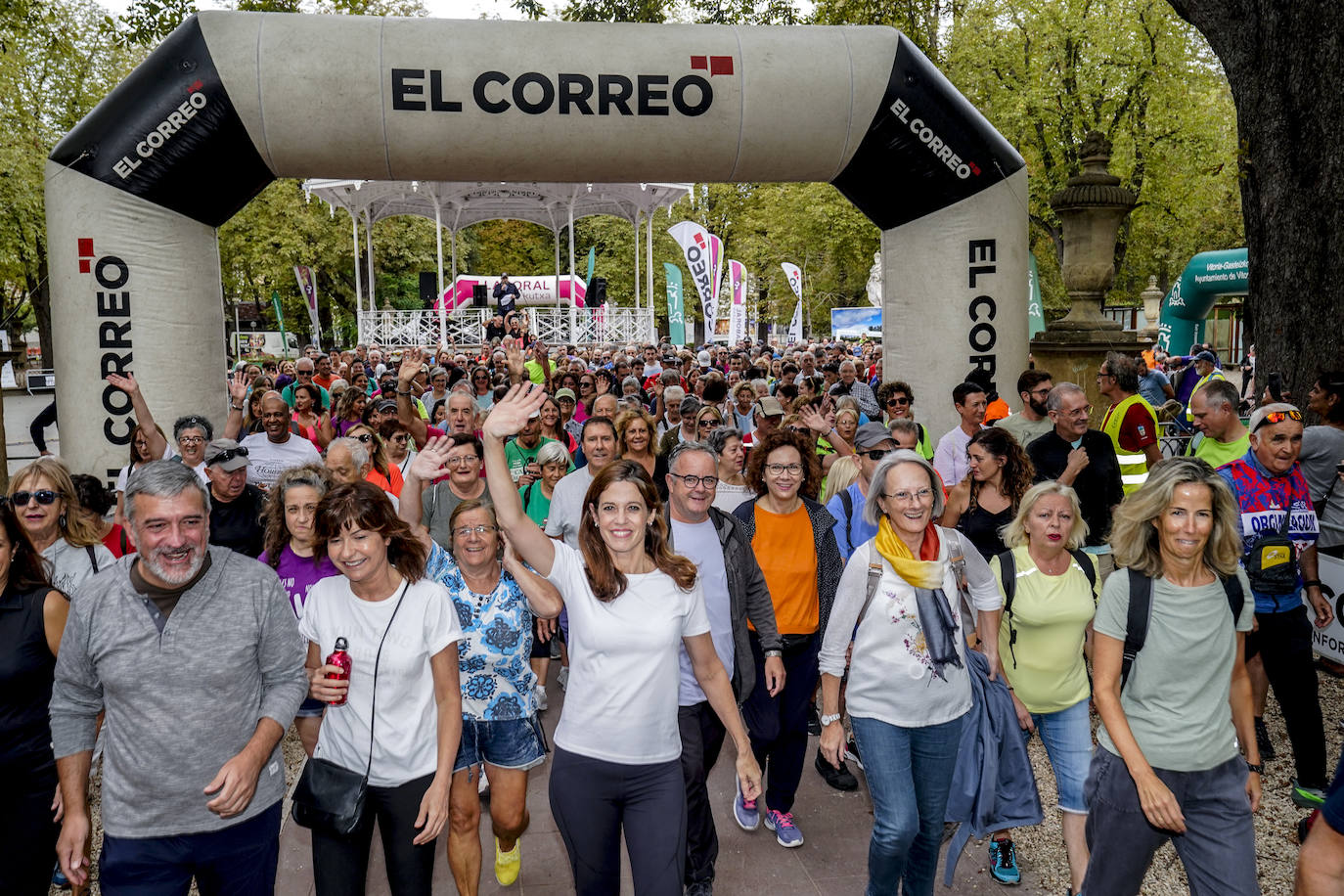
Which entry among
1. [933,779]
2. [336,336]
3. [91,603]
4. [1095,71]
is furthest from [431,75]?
[336,336]

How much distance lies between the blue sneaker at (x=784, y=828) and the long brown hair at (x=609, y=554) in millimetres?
1836

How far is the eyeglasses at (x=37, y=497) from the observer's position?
4301 millimetres

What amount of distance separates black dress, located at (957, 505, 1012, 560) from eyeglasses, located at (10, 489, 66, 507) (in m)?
4.32

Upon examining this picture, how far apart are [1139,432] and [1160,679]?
3566 millimetres

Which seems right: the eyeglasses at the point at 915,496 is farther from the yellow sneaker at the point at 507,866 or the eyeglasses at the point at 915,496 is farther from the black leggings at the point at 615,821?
the yellow sneaker at the point at 507,866

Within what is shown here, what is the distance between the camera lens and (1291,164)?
7.11 meters

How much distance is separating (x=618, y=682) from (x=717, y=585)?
107cm

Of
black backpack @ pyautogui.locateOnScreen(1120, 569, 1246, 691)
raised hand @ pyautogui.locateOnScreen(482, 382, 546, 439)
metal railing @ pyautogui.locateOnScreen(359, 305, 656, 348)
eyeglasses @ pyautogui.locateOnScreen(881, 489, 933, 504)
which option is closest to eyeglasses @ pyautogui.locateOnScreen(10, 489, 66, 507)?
raised hand @ pyautogui.locateOnScreen(482, 382, 546, 439)

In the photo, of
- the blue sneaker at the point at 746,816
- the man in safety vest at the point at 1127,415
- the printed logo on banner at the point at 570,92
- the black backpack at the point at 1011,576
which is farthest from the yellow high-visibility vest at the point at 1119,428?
the printed logo on banner at the point at 570,92

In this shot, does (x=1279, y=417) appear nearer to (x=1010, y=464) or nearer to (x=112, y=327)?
(x=1010, y=464)

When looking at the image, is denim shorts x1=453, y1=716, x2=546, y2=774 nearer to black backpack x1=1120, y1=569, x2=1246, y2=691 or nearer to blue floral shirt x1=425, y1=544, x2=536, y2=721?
blue floral shirt x1=425, y1=544, x2=536, y2=721

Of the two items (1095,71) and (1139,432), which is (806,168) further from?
(1095,71)

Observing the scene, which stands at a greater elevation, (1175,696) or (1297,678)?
(1175,696)

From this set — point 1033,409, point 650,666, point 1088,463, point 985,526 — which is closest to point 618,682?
point 650,666
